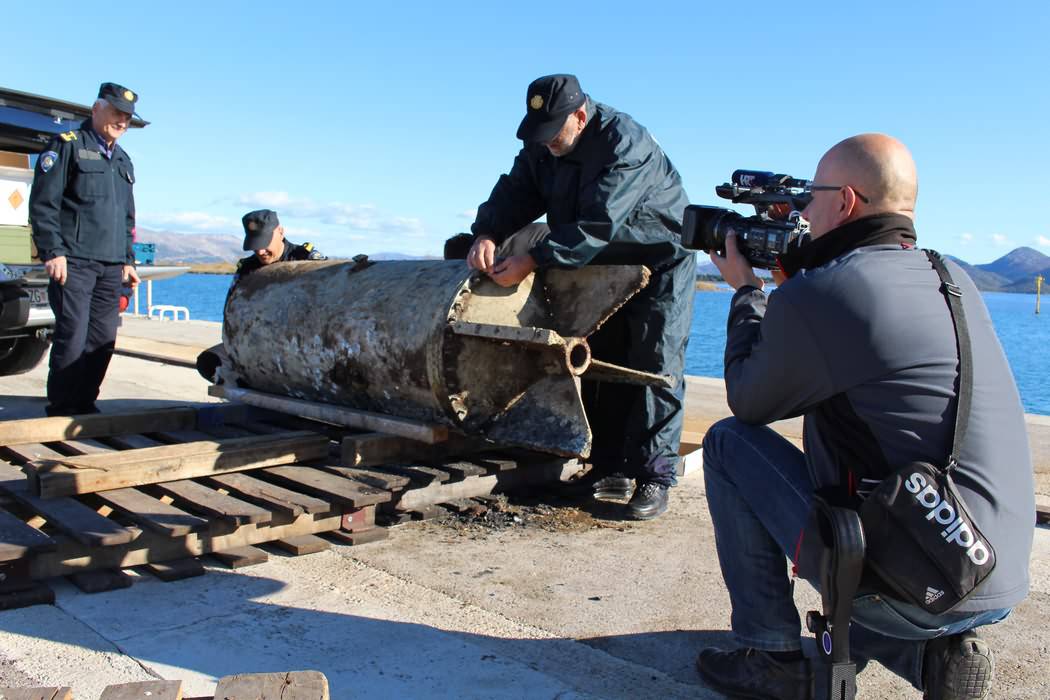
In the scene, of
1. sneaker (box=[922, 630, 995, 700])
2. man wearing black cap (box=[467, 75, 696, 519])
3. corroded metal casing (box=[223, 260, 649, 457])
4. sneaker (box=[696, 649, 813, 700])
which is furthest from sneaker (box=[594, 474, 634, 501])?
sneaker (box=[922, 630, 995, 700])

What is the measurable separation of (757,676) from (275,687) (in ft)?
4.14

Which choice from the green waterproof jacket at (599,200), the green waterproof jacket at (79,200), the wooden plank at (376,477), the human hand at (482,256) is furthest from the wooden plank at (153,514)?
the green waterproof jacket at (79,200)

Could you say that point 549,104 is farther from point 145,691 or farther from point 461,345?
point 145,691

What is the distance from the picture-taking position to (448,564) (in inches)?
134

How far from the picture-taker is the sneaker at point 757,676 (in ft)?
7.57

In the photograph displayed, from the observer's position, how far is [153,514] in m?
3.21

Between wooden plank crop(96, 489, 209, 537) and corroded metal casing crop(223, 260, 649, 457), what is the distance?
1.09m

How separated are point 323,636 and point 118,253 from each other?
3.39 metres

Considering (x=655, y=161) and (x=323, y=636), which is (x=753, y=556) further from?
(x=655, y=161)

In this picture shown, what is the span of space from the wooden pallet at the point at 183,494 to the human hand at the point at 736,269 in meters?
1.69

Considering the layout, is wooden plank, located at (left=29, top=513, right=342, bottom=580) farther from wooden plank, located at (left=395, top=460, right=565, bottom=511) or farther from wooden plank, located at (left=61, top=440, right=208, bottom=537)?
wooden plank, located at (left=395, top=460, right=565, bottom=511)

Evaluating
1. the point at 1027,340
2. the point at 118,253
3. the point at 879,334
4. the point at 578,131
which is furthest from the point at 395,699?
the point at 1027,340

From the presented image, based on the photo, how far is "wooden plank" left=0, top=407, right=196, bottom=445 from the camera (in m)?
4.25

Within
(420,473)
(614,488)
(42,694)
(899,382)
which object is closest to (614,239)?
(614,488)
